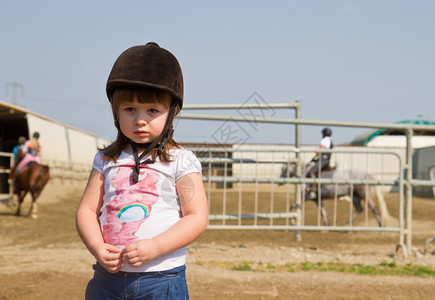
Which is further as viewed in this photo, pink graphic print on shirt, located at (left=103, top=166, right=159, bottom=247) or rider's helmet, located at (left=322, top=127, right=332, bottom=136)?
rider's helmet, located at (left=322, top=127, right=332, bottom=136)

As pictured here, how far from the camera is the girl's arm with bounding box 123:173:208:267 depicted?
1.54m

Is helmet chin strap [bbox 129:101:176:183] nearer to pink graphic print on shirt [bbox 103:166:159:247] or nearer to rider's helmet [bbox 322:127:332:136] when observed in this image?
pink graphic print on shirt [bbox 103:166:159:247]

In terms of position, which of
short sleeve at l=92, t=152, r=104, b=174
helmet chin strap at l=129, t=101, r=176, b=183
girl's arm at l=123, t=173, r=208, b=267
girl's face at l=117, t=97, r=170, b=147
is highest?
girl's face at l=117, t=97, r=170, b=147

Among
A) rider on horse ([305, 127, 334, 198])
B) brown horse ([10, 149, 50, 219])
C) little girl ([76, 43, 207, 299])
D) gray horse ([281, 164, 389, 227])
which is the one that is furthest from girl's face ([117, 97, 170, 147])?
brown horse ([10, 149, 50, 219])

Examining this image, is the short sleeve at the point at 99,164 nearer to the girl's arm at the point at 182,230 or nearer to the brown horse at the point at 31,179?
the girl's arm at the point at 182,230

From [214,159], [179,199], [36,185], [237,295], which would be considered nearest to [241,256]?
[214,159]

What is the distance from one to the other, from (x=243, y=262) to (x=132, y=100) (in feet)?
12.0

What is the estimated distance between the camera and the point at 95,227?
1.71 metres

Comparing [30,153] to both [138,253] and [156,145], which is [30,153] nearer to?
[156,145]

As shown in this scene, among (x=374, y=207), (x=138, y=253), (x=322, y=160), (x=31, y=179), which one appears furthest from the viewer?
(x=31, y=179)

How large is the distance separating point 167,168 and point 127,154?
171 millimetres

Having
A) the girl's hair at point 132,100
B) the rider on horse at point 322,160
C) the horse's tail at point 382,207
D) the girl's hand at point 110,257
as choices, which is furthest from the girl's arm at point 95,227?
the horse's tail at point 382,207

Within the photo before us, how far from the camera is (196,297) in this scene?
3.59m

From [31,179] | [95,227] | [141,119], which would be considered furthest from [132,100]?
[31,179]
